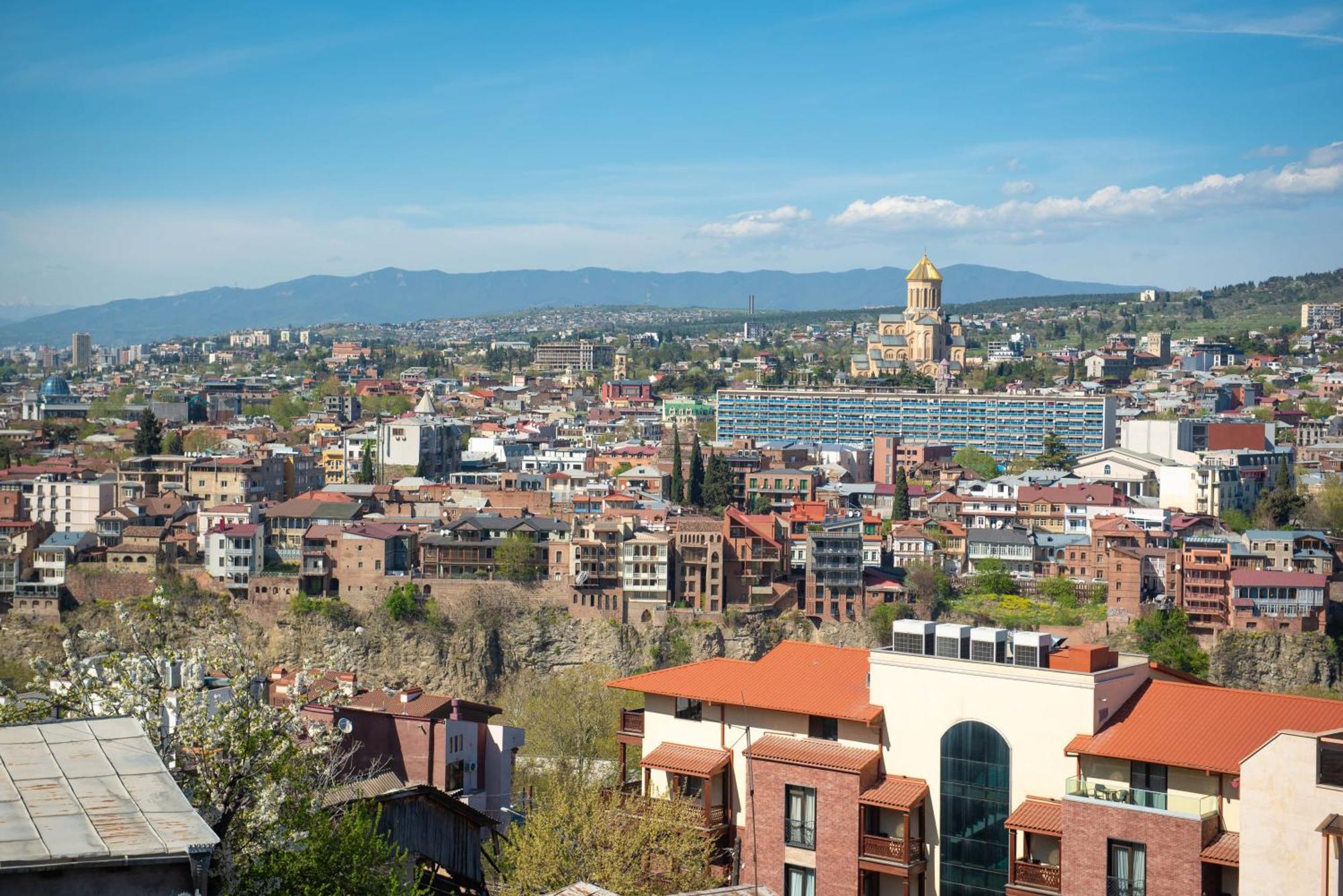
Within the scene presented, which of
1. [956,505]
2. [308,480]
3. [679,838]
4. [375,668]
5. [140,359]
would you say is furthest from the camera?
[140,359]

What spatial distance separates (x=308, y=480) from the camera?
155 ft

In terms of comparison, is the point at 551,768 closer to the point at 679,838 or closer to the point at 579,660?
the point at 679,838

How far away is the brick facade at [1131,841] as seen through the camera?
8.91 metres

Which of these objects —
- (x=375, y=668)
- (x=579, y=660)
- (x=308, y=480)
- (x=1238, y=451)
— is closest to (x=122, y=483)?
(x=308, y=480)

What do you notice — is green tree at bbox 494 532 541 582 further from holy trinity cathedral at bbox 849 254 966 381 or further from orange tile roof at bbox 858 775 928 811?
holy trinity cathedral at bbox 849 254 966 381

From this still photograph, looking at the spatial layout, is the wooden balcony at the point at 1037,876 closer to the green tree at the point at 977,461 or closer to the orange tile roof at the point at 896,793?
the orange tile roof at the point at 896,793

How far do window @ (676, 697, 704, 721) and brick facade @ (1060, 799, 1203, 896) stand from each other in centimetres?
266

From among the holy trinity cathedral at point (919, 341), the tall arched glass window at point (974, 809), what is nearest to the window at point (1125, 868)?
the tall arched glass window at point (974, 809)

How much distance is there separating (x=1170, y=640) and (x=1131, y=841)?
25.3m

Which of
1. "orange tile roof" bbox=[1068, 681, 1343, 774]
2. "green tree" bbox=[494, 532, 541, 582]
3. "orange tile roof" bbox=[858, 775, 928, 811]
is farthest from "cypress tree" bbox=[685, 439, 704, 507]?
"orange tile roof" bbox=[1068, 681, 1343, 774]

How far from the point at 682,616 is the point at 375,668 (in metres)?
6.00

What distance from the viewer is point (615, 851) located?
10297mm

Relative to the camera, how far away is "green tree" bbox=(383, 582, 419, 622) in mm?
34312

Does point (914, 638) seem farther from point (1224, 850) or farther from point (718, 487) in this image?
point (718, 487)
